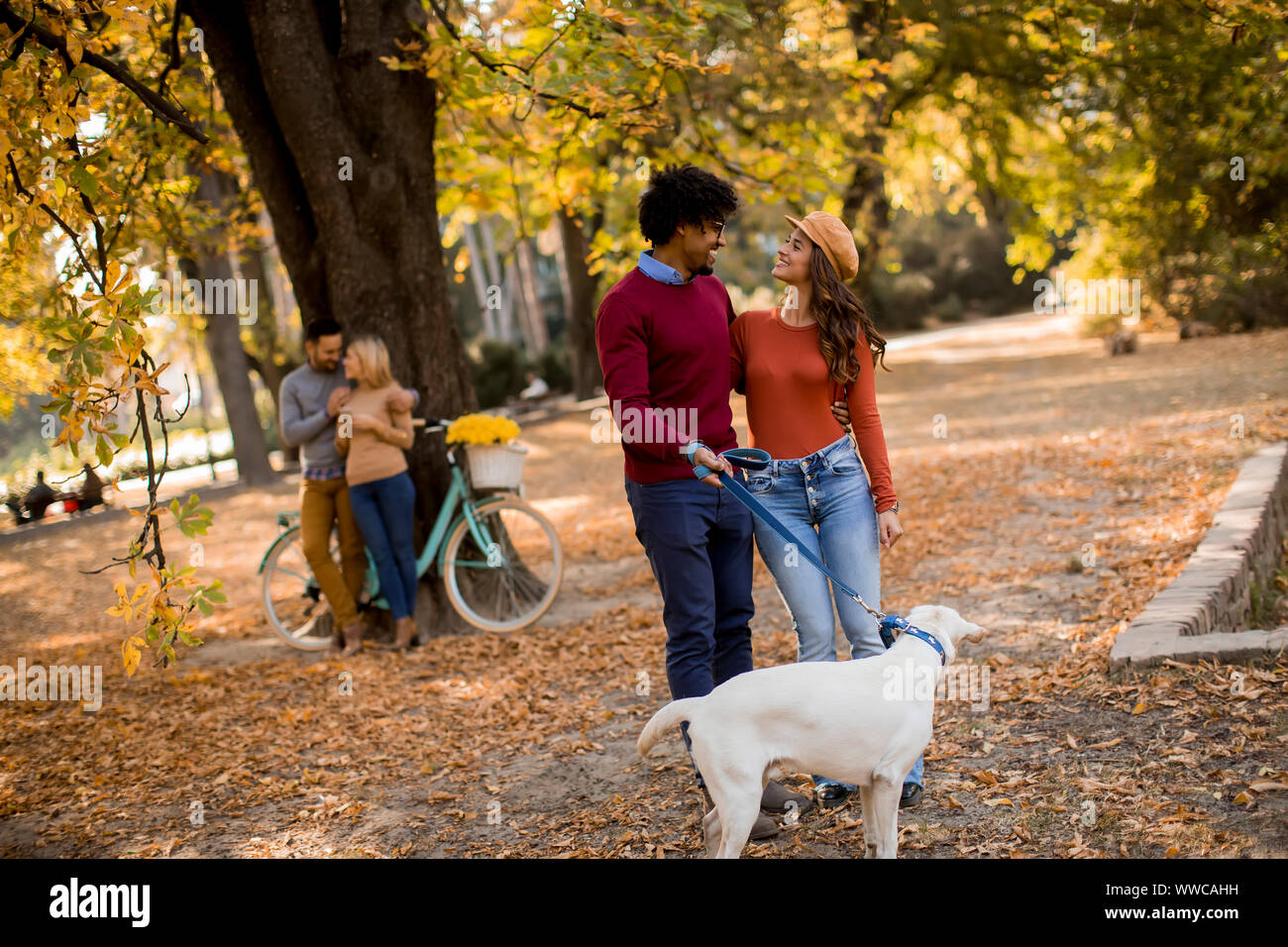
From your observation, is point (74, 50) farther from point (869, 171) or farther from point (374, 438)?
point (869, 171)

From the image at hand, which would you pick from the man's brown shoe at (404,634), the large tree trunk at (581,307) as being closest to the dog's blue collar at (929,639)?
the man's brown shoe at (404,634)

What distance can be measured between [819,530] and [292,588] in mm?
5135

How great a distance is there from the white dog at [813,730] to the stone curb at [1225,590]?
2042 millimetres

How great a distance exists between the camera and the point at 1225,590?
5.46m

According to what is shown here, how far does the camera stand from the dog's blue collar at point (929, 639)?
10.8 ft

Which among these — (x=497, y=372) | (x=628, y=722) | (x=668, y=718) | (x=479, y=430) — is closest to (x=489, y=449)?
(x=479, y=430)

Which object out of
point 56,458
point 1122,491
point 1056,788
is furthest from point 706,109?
point 56,458

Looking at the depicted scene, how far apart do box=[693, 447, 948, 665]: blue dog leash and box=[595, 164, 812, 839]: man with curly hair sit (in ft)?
0.21

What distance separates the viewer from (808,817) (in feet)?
12.6

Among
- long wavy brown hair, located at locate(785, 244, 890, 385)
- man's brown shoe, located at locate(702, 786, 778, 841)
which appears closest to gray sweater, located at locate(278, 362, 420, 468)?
long wavy brown hair, located at locate(785, 244, 890, 385)

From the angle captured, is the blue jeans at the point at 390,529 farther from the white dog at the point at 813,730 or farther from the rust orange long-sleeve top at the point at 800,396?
the white dog at the point at 813,730

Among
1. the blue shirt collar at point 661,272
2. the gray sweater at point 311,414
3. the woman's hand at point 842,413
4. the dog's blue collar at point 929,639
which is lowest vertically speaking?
the dog's blue collar at point 929,639

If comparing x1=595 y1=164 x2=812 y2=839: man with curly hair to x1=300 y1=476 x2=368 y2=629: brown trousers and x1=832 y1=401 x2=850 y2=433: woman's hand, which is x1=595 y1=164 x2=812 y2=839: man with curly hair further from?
x1=300 y1=476 x2=368 y2=629: brown trousers
